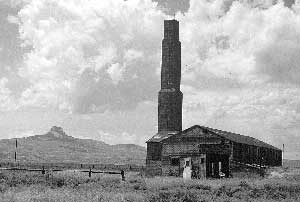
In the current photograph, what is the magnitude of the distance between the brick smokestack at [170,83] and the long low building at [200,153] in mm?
3954

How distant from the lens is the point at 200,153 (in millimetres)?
42000

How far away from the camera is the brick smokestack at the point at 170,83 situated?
58500 mm

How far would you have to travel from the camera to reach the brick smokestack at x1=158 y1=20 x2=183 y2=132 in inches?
2303

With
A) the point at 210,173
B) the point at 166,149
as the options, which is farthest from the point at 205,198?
the point at 166,149

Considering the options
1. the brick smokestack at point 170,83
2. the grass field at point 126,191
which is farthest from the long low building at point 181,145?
the grass field at point 126,191

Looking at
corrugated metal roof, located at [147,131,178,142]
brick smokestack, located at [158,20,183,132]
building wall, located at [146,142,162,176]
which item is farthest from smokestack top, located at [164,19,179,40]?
building wall, located at [146,142,162,176]

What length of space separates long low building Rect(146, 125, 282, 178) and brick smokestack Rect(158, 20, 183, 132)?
3954mm

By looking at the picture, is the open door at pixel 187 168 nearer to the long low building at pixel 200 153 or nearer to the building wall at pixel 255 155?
the long low building at pixel 200 153

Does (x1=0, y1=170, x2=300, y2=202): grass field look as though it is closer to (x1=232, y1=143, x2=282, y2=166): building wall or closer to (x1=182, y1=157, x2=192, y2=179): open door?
(x1=182, y1=157, x2=192, y2=179): open door

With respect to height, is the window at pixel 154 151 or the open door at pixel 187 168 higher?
the window at pixel 154 151

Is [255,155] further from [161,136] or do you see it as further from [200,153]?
[200,153]

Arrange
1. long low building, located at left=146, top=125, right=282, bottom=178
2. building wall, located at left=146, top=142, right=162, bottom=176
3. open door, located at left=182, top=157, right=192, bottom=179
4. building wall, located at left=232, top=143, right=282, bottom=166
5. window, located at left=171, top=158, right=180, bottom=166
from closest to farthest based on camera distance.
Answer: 1. long low building, located at left=146, top=125, right=282, bottom=178
2. open door, located at left=182, top=157, right=192, bottom=179
3. building wall, located at left=232, top=143, right=282, bottom=166
4. window, located at left=171, top=158, right=180, bottom=166
5. building wall, located at left=146, top=142, right=162, bottom=176

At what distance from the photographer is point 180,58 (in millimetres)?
60156

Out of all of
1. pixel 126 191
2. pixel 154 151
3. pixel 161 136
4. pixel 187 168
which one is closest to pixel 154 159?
pixel 154 151
